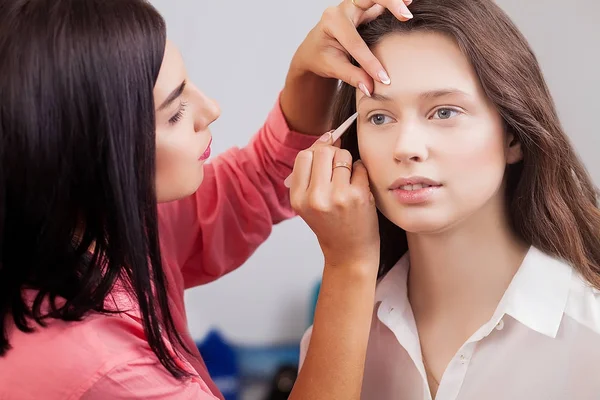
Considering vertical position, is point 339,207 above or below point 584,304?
above

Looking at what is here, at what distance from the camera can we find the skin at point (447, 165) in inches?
37.2

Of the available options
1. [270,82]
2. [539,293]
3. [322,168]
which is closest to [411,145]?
[322,168]

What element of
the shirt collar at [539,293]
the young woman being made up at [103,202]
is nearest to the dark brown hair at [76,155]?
the young woman being made up at [103,202]

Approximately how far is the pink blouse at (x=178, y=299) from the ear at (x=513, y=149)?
14.7 inches

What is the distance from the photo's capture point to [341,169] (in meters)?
1.01

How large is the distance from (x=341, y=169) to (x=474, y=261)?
243 mm

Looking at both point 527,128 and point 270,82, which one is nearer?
point 527,128

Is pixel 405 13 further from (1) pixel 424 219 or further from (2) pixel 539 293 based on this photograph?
(2) pixel 539 293

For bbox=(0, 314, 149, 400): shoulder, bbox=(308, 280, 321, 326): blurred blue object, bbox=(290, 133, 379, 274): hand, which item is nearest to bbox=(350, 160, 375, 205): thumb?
bbox=(290, 133, 379, 274): hand

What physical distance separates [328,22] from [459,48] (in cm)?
21

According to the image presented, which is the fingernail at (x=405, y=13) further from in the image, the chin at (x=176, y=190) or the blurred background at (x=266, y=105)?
the blurred background at (x=266, y=105)

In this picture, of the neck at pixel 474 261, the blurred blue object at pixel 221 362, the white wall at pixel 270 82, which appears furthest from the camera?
the blurred blue object at pixel 221 362

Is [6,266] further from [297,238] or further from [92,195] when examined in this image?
[297,238]

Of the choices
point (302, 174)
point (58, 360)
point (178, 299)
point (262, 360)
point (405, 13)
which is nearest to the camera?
point (58, 360)
